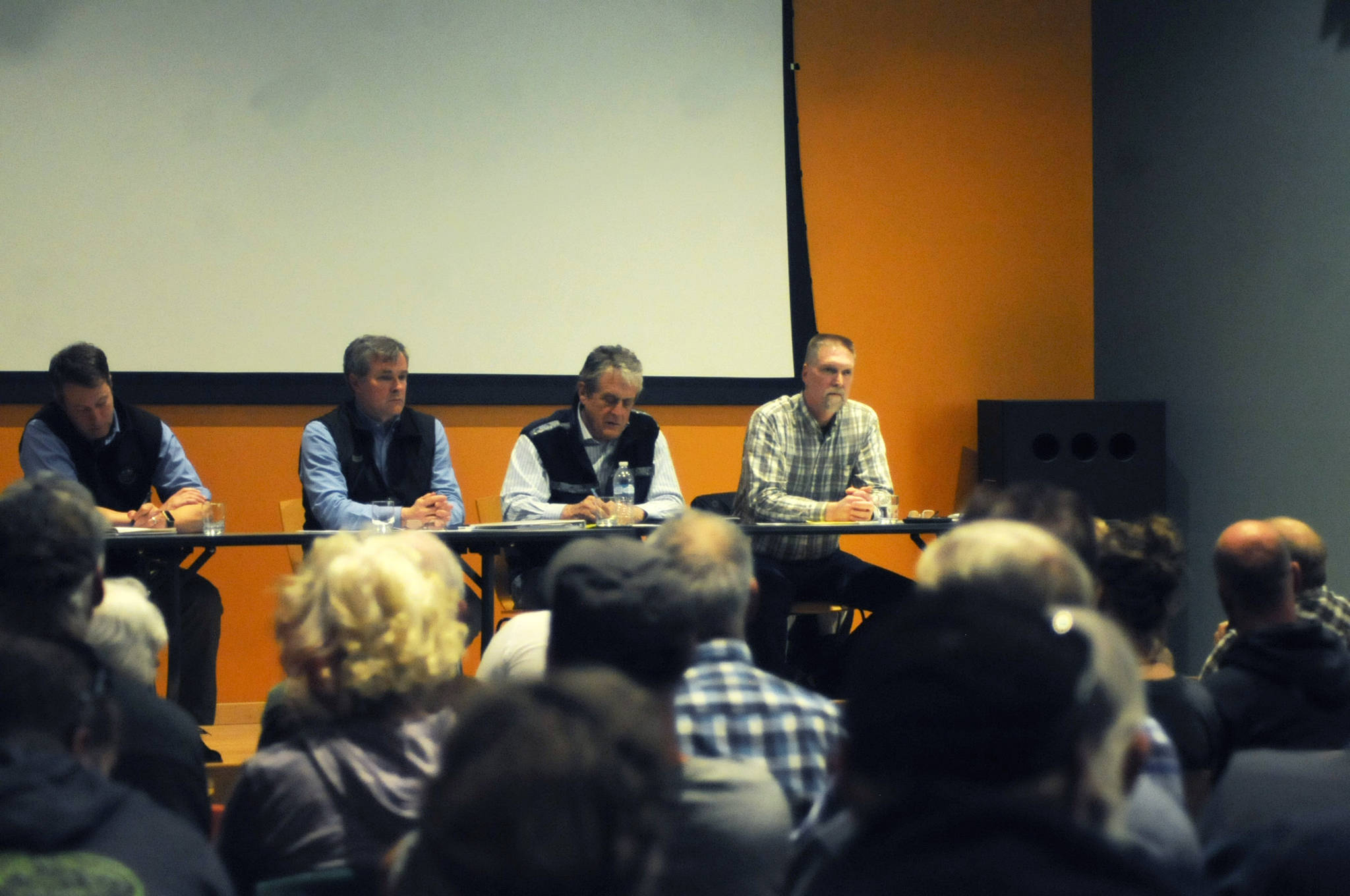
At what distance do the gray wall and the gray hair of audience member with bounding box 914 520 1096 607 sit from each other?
322 cm

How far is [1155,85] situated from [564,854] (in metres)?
5.14

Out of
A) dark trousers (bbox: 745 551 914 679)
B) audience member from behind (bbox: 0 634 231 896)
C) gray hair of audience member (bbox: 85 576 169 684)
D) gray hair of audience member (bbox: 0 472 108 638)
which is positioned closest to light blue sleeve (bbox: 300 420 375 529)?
dark trousers (bbox: 745 551 914 679)

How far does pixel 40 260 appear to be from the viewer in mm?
4312

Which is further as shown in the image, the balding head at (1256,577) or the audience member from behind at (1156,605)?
the balding head at (1256,577)

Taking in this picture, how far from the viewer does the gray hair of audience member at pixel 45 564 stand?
5.93 feet

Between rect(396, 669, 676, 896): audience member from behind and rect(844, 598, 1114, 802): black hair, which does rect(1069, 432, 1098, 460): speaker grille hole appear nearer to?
rect(844, 598, 1114, 802): black hair

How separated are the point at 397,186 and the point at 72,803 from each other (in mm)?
3883

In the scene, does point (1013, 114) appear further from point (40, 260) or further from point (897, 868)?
point (897, 868)

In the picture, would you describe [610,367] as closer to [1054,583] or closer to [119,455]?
[119,455]

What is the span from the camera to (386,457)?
399cm

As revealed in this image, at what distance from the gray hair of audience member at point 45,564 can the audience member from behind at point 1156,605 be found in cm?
160

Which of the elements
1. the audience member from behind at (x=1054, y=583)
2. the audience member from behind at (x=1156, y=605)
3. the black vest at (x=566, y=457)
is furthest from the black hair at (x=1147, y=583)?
the black vest at (x=566, y=457)

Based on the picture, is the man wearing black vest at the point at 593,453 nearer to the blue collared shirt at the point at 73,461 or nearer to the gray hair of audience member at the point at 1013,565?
the blue collared shirt at the point at 73,461

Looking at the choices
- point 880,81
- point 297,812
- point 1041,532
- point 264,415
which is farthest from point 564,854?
point 880,81
